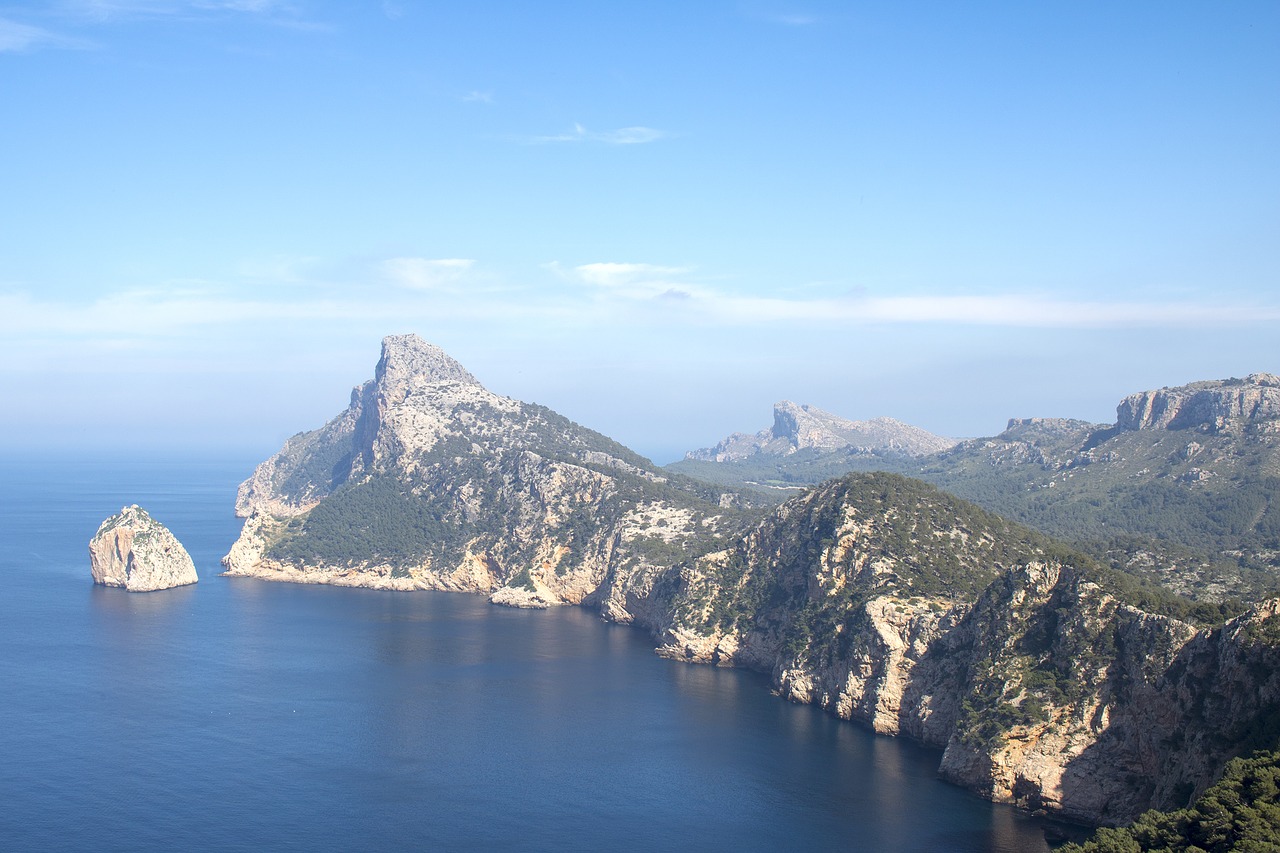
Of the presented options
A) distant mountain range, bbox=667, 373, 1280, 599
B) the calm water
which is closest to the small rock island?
the calm water

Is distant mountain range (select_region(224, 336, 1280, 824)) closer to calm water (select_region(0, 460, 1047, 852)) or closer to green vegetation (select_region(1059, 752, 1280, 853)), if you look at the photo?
green vegetation (select_region(1059, 752, 1280, 853))

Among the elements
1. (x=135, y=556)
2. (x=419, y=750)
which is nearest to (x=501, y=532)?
(x=135, y=556)

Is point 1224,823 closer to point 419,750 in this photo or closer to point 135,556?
point 419,750

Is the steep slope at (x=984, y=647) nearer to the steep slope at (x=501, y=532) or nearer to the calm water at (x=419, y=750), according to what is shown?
the calm water at (x=419, y=750)

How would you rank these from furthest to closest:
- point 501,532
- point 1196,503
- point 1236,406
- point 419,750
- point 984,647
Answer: point 1236,406 < point 501,532 < point 1196,503 < point 419,750 < point 984,647

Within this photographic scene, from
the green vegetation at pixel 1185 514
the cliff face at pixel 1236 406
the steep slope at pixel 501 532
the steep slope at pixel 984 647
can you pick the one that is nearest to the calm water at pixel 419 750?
the steep slope at pixel 984 647

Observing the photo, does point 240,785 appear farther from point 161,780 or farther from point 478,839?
point 478,839

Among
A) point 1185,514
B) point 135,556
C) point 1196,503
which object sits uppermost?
point 1196,503
